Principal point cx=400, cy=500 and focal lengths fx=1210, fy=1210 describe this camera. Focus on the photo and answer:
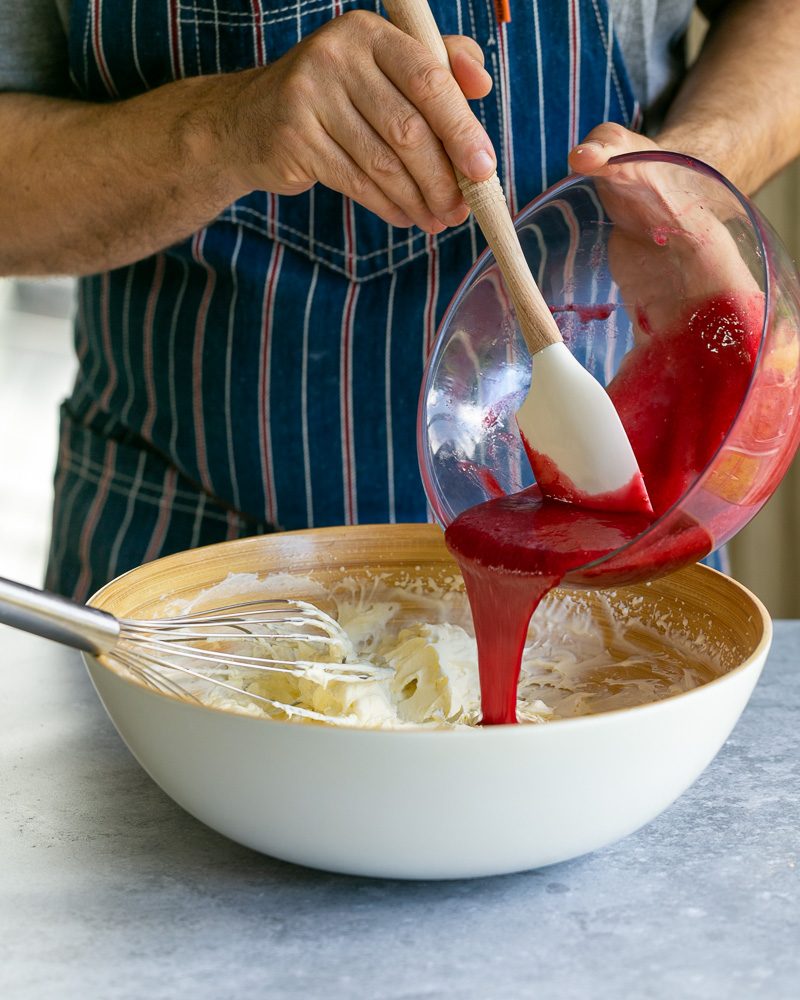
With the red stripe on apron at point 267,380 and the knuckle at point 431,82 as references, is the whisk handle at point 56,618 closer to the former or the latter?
the knuckle at point 431,82

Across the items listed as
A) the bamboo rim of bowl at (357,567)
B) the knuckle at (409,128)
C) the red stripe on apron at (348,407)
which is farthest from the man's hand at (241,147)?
the bamboo rim of bowl at (357,567)

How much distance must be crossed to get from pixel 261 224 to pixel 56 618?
688 mm

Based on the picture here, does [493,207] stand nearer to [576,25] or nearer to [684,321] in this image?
[684,321]

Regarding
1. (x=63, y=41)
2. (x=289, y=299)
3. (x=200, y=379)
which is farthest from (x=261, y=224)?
(x=63, y=41)

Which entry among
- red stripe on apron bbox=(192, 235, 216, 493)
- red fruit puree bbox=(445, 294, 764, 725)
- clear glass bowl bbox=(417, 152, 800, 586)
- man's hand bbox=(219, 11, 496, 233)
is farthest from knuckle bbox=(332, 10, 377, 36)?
red stripe on apron bbox=(192, 235, 216, 493)

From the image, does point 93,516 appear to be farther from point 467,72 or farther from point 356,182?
point 467,72

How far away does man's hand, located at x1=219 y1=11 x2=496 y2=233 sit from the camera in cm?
92

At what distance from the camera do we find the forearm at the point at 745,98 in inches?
50.4

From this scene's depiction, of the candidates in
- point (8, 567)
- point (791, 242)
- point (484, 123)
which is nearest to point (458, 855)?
point (484, 123)

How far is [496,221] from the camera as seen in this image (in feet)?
3.14

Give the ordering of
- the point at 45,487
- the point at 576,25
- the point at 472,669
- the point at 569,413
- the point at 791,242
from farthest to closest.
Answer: the point at 45,487 → the point at 791,242 → the point at 576,25 → the point at 472,669 → the point at 569,413

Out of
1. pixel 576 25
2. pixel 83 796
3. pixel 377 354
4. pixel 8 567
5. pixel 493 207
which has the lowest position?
pixel 8 567

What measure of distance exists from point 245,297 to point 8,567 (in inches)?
96.7

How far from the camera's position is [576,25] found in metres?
1.33
